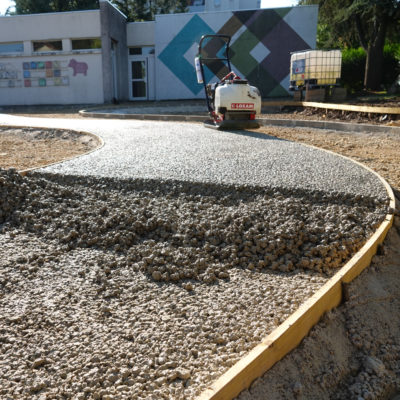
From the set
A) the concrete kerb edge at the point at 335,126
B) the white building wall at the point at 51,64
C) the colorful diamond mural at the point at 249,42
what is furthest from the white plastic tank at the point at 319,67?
the white building wall at the point at 51,64

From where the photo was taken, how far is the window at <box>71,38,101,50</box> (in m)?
18.2

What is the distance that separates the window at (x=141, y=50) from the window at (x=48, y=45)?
3424mm

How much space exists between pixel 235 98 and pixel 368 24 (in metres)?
10.5

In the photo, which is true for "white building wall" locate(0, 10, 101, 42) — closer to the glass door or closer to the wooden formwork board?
the glass door

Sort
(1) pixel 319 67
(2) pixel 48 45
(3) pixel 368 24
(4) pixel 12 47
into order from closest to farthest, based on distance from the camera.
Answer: (1) pixel 319 67 → (3) pixel 368 24 → (2) pixel 48 45 → (4) pixel 12 47

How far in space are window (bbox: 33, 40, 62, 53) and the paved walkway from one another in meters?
13.5

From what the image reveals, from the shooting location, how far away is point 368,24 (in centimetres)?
1519

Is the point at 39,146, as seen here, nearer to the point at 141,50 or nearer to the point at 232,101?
the point at 232,101

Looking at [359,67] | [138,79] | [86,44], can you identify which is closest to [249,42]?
[359,67]

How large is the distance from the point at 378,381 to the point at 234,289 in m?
1.03

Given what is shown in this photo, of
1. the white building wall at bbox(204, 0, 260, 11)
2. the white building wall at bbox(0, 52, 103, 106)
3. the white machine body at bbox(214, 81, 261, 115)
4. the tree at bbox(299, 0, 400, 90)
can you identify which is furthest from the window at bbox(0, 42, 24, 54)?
the white building wall at bbox(204, 0, 260, 11)

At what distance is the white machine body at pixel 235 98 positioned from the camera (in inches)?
298

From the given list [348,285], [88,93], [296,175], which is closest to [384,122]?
[296,175]

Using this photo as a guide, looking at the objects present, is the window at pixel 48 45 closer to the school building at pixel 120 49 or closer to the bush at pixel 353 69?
the school building at pixel 120 49
